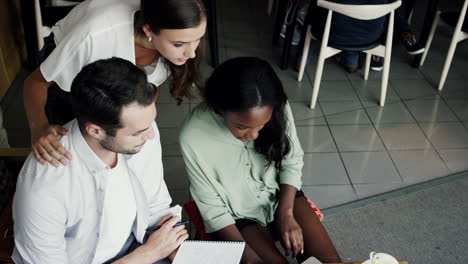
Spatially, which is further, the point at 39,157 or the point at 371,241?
the point at 371,241

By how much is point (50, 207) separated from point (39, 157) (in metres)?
0.13

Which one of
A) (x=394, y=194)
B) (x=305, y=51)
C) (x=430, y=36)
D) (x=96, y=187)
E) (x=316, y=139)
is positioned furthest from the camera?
(x=430, y=36)

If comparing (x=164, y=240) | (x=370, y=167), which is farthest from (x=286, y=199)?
(x=370, y=167)

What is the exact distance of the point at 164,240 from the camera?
1442 millimetres

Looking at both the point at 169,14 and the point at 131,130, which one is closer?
the point at 131,130

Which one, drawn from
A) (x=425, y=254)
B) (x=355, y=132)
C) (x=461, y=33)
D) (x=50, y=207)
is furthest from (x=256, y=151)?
(x=461, y=33)

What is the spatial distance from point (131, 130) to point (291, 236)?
68 centimetres

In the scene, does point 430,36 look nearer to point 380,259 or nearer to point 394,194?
point 394,194

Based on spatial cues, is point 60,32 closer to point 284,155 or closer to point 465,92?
point 284,155

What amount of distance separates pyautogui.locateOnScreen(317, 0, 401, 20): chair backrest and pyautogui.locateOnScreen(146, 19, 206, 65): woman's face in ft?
4.88

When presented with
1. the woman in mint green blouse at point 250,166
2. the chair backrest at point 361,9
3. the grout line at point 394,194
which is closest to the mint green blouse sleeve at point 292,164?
the woman in mint green blouse at point 250,166

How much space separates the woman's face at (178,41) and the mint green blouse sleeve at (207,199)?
0.34 m

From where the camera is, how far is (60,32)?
62.7 inches

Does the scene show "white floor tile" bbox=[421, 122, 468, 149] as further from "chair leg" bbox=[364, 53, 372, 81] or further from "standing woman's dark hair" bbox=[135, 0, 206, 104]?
"standing woman's dark hair" bbox=[135, 0, 206, 104]
